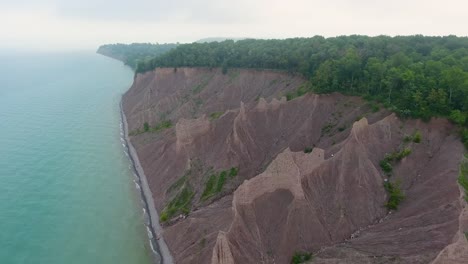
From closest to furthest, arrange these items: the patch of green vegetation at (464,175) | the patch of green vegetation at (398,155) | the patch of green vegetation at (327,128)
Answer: the patch of green vegetation at (464,175) → the patch of green vegetation at (398,155) → the patch of green vegetation at (327,128)

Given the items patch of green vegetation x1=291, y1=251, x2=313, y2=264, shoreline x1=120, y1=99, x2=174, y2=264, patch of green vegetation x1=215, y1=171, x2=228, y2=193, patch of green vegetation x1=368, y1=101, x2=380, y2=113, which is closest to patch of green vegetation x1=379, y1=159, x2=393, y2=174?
patch of green vegetation x1=368, y1=101, x2=380, y2=113

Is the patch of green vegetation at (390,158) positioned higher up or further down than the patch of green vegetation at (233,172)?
higher up

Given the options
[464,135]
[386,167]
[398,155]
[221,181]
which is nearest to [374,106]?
[398,155]

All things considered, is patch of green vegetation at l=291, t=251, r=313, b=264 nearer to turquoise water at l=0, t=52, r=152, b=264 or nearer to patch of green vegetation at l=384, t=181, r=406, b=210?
patch of green vegetation at l=384, t=181, r=406, b=210

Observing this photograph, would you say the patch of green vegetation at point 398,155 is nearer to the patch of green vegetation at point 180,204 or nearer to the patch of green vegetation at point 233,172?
the patch of green vegetation at point 233,172

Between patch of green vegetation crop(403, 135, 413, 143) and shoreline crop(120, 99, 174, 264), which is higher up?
patch of green vegetation crop(403, 135, 413, 143)

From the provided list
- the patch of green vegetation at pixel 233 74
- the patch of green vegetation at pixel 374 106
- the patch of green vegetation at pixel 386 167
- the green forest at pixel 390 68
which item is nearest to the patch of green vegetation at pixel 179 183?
the green forest at pixel 390 68
